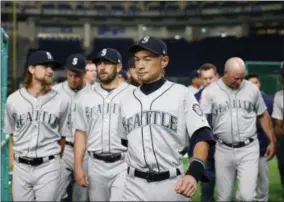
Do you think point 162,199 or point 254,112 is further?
point 254,112

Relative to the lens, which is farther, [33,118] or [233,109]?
[233,109]

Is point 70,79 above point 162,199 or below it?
above

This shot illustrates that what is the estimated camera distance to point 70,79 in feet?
21.0

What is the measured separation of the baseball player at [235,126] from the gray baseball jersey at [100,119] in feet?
4.65

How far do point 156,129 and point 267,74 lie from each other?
35.7ft

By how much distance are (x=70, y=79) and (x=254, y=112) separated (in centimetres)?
228

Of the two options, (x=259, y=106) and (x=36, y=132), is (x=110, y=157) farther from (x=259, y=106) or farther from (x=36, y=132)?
(x=259, y=106)

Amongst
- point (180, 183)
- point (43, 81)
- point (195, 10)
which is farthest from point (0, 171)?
point (195, 10)

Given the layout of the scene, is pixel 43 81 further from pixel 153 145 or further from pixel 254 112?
pixel 254 112

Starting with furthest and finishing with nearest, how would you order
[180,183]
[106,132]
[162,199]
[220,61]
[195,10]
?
[195,10] < [220,61] < [106,132] < [162,199] < [180,183]

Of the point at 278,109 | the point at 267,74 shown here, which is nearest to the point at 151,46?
the point at 278,109

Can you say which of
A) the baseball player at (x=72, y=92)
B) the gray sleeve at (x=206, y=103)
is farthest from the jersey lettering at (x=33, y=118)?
the gray sleeve at (x=206, y=103)

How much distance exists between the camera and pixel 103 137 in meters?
5.21

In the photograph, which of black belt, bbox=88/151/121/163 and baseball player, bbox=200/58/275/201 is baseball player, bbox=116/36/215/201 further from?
baseball player, bbox=200/58/275/201
